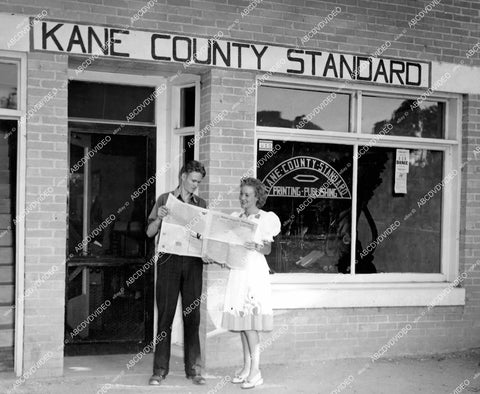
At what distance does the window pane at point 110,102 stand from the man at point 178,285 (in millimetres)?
1529

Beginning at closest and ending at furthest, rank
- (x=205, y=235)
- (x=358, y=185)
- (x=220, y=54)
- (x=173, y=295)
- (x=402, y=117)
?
(x=205, y=235), (x=173, y=295), (x=220, y=54), (x=358, y=185), (x=402, y=117)

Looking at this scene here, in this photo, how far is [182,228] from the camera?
629 centimetres

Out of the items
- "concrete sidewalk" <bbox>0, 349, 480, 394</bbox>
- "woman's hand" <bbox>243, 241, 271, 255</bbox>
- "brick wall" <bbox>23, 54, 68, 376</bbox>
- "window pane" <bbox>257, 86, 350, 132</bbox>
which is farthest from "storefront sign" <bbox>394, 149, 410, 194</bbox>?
"brick wall" <bbox>23, 54, 68, 376</bbox>

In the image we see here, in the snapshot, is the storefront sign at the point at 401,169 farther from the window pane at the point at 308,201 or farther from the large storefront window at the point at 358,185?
the window pane at the point at 308,201

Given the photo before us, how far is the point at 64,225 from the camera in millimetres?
6602

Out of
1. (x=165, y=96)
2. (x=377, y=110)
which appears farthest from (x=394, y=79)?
(x=165, y=96)

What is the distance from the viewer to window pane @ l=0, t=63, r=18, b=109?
21.6ft

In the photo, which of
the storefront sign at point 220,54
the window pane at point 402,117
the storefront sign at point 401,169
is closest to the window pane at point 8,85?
the storefront sign at point 220,54

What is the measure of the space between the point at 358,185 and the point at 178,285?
2609 mm

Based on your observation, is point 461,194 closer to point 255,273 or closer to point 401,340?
point 401,340

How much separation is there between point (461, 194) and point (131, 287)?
156 inches

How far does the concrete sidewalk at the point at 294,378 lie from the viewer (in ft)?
21.0

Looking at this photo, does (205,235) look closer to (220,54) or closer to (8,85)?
(220,54)

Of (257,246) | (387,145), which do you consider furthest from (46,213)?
(387,145)
